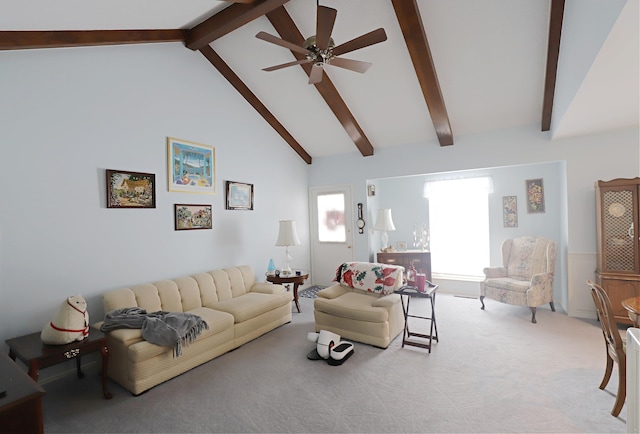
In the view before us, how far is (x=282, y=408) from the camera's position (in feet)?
7.63

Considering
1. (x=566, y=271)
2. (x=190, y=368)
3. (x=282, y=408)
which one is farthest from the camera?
(x=566, y=271)

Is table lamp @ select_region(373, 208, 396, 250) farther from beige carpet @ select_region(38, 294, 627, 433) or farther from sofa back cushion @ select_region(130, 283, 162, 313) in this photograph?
sofa back cushion @ select_region(130, 283, 162, 313)

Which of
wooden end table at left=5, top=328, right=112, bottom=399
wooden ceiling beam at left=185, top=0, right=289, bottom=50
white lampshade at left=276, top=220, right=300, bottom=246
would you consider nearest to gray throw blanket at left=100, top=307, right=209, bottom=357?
wooden end table at left=5, top=328, right=112, bottom=399

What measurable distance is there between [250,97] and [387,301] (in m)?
3.72

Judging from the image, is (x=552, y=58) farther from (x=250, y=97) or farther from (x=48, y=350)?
(x=48, y=350)

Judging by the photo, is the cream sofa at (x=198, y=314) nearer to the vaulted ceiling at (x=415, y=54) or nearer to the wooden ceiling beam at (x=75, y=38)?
the wooden ceiling beam at (x=75, y=38)

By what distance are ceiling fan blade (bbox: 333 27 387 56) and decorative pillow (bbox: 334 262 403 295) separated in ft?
8.06

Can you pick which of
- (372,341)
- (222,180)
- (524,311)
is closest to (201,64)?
(222,180)

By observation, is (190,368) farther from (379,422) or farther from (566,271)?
(566,271)

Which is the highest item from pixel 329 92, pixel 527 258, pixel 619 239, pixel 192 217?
pixel 329 92

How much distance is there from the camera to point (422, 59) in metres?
3.51

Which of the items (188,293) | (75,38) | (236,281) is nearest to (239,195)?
(236,281)

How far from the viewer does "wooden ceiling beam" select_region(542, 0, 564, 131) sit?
2.90m

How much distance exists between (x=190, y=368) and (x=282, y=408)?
113cm
